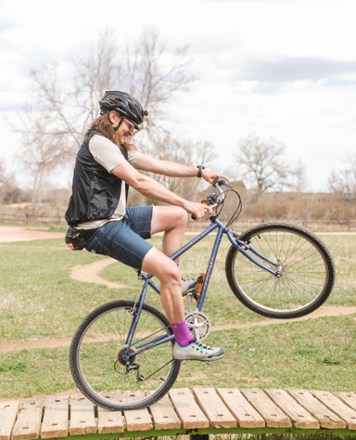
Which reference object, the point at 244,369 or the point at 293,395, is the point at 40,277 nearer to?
the point at 244,369

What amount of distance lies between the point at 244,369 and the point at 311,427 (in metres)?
3.52

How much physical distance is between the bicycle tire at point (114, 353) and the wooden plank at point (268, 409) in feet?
2.21

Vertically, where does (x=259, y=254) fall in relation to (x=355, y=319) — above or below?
above

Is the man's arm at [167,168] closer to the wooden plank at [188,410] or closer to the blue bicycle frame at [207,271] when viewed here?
the blue bicycle frame at [207,271]

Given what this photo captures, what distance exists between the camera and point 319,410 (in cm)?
528

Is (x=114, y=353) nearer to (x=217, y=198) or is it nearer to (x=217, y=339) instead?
(x=217, y=198)

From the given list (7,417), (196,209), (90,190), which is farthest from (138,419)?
(90,190)

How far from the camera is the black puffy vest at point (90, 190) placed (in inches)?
188

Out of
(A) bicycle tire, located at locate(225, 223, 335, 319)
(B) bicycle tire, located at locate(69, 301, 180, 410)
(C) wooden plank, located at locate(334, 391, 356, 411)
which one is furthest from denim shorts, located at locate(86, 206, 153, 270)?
(C) wooden plank, located at locate(334, 391, 356, 411)

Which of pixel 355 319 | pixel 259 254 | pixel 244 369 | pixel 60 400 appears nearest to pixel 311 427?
pixel 259 254

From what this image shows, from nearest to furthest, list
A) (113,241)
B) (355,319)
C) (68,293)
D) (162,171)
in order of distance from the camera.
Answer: (113,241) → (162,171) → (355,319) → (68,293)

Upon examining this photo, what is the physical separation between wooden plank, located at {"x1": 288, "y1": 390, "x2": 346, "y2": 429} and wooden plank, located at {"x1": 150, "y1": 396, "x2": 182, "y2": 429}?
1.05 metres

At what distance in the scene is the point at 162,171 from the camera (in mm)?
5309

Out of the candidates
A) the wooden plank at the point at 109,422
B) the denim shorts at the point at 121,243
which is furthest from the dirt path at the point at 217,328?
the denim shorts at the point at 121,243
